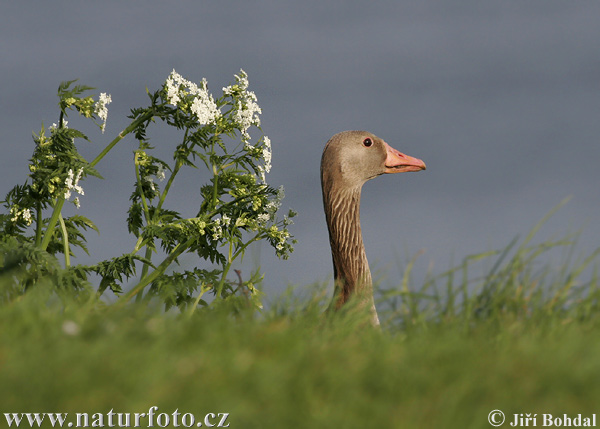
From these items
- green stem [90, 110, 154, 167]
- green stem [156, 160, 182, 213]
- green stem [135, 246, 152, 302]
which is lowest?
green stem [135, 246, 152, 302]

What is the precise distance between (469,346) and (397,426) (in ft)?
3.01

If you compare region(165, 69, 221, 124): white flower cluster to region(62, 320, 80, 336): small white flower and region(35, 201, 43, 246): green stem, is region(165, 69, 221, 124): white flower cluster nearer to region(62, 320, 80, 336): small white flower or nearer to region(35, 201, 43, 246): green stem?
region(35, 201, 43, 246): green stem

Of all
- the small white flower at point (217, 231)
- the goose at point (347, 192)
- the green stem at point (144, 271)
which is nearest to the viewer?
the goose at point (347, 192)

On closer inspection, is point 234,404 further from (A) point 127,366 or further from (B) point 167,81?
(B) point 167,81

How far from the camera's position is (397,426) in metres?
2.65

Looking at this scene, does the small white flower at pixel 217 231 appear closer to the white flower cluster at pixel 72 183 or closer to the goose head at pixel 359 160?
the white flower cluster at pixel 72 183

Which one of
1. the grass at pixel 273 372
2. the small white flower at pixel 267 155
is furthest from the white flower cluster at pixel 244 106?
the grass at pixel 273 372

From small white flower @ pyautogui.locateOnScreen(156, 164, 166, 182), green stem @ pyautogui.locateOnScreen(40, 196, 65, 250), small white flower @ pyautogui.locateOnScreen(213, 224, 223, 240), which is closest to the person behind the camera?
small white flower @ pyautogui.locateOnScreen(213, 224, 223, 240)

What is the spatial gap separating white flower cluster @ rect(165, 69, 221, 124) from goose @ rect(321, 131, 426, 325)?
2318mm

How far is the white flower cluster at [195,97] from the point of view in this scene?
8742 millimetres

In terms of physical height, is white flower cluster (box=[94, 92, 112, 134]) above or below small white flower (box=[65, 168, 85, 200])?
above
